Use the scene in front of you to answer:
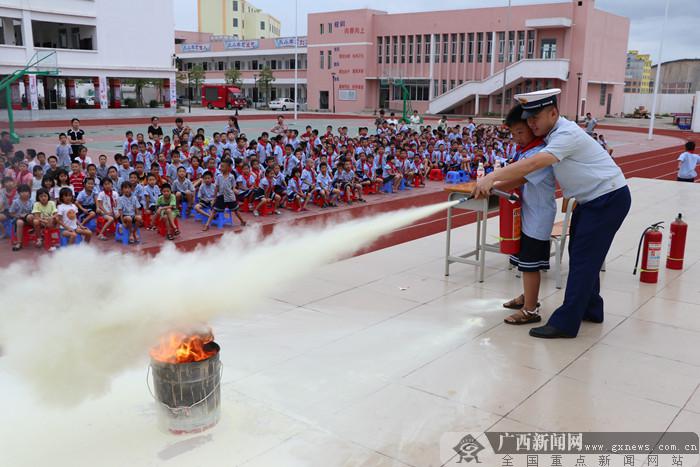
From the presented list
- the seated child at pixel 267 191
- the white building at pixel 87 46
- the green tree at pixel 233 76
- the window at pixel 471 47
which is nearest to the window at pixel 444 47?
the window at pixel 471 47

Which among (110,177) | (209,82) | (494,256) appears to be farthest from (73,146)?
(209,82)

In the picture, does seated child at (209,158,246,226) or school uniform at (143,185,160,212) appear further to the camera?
seated child at (209,158,246,226)

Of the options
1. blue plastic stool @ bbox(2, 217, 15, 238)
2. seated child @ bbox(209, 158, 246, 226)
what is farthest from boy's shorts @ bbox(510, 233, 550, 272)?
blue plastic stool @ bbox(2, 217, 15, 238)

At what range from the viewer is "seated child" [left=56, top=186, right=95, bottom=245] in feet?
31.3

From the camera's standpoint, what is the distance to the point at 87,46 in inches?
1737

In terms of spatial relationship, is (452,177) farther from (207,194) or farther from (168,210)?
(168,210)

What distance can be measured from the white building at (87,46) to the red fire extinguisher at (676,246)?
38978 mm

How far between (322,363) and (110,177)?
25.9ft

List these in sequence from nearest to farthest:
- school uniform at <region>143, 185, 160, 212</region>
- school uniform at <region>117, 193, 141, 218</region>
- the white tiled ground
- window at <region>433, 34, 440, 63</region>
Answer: the white tiled ground < school uniform at <region>117, 193, 141, 218</region> < school uniform at <region>143, 185, 160, 212</region> < window at <region>433, 34, 440, 63</region>

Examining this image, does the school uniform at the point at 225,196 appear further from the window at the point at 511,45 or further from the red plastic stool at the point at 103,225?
the window at the point at 511,45

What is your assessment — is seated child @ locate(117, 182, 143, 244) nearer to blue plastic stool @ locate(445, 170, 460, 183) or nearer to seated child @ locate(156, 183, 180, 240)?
seated child @ locate(156, 183, 180, 240)

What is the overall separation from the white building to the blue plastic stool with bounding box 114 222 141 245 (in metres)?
32.5

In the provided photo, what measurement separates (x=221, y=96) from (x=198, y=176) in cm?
5055

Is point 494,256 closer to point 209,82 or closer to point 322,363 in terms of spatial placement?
point 322,363
